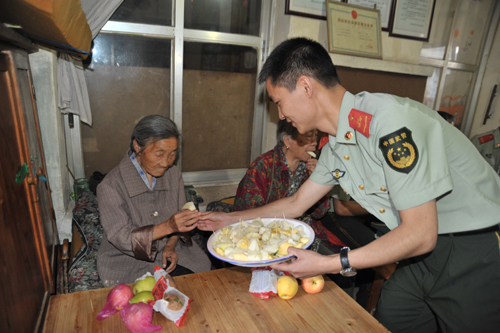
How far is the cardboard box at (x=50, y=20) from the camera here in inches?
51.1

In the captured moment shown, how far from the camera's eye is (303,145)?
7.72ft

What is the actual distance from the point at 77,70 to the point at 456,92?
17.5ft

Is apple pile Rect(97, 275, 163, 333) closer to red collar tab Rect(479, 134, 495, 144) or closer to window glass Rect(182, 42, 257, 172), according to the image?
window glass Rect(182, 42, 257, 172)

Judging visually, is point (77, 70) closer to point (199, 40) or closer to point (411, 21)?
point (199, 40)

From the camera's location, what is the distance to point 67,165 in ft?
8.97

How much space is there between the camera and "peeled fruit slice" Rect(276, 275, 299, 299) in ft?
4.10

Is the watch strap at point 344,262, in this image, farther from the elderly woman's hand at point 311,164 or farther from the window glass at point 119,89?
the window glass at point 119,89

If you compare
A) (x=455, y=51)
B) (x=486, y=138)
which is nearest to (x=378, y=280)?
(x=486, y=138)

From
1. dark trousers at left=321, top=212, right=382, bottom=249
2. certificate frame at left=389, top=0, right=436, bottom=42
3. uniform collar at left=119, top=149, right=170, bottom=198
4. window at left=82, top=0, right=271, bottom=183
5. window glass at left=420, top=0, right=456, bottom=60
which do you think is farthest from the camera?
window glass at left=420, top=0, right=456, bottom=60

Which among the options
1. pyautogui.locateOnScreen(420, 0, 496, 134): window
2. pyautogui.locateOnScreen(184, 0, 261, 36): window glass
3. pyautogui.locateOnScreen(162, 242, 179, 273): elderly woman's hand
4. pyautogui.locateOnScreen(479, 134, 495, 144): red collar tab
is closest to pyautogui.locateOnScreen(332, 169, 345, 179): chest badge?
pyautogui.locateOnScreen(162, 242, 179, 273): elderly woman's hand

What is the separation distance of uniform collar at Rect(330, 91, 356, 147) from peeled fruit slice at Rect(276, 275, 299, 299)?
24.7 inches

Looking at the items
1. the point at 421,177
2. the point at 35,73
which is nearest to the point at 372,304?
the point at 421,177

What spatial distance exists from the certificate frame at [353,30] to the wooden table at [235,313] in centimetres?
260

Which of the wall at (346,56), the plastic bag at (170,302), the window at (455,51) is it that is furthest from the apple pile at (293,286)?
the window at (455,51)
